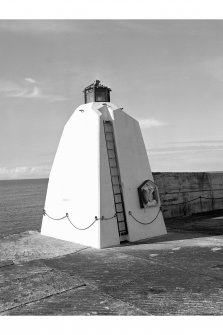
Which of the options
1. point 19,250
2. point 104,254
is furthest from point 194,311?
point 19,250

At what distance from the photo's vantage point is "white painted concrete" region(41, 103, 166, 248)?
964 cm

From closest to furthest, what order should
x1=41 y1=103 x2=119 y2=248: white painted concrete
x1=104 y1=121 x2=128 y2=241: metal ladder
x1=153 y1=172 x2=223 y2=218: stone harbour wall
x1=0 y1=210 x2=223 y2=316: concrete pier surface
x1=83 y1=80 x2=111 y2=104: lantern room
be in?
x1=0 y1=210 x2=223 y2=316: concrete pier surface → x1=41 y1=103 x2=119 y2=248: white painted concrete → x1=104 y1=121 x2=128 y2=241: metal ladder → x1=83 y1=80 x2=111 y2=104: lantern room → x1=153 y1=172 x2=223 y2=218: stone harbour wall

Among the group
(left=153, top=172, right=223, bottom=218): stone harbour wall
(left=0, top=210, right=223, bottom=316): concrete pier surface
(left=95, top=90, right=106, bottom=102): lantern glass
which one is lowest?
(left=0, top=210, right=223, bottom=316): concrete pier surface

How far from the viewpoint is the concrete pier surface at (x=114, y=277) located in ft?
17.7

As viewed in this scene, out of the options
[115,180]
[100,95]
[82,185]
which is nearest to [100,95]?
[100,95]

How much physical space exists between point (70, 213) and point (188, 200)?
8.30 metres

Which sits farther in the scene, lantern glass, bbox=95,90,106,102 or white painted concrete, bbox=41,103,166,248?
lantern glass, bbox=95,90,106,102

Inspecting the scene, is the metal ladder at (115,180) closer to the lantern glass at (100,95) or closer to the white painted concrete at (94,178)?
the white painted concrete at (94,178)

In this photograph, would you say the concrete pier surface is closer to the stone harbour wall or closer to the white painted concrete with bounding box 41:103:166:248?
the white painted concrete with bounding box 41:103:166:248

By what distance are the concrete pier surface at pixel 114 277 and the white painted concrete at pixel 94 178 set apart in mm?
436

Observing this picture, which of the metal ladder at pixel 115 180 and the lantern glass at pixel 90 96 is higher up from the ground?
the lantern glass at pixel 90 96

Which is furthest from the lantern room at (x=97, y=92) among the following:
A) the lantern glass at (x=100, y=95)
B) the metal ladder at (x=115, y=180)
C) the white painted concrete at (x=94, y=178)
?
the metal ladder at (x=115, y=180)

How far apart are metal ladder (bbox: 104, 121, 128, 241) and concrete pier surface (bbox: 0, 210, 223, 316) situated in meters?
0.64

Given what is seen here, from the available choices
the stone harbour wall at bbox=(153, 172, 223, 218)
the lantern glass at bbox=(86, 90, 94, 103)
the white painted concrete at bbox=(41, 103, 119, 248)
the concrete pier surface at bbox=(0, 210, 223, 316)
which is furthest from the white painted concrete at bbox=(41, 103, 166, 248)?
the stone harbour wall at bbox=(153, 172, 223, 218)
